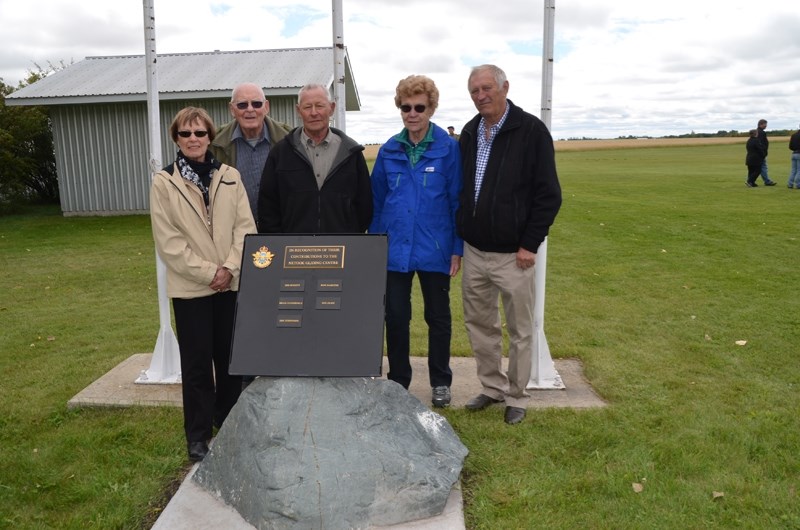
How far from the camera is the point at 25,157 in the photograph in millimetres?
21188

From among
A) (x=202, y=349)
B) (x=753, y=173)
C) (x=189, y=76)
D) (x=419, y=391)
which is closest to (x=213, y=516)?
(x=202, y=349)

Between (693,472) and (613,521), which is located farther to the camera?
(693,472)

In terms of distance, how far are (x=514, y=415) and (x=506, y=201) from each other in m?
1.44

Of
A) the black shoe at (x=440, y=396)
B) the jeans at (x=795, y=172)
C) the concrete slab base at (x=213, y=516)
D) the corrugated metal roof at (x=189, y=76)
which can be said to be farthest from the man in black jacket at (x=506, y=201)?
the jeans at (x=795, y=172)

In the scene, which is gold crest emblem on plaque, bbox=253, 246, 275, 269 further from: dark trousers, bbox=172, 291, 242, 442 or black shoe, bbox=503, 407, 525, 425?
black shoe, bbox=503, 407, 525, 425

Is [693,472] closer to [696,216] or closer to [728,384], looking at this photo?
[728,384]

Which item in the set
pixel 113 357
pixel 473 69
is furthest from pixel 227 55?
pixel 473 69

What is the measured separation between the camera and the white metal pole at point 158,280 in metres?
5.16

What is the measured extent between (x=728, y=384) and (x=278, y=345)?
3597 mm

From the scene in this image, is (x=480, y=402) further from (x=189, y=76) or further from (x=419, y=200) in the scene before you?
(x=189, y=76)

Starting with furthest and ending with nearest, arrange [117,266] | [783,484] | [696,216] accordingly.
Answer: [696,216], [117,266], [783,484]

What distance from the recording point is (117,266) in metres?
11.1

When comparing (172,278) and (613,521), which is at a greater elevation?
(172,278)

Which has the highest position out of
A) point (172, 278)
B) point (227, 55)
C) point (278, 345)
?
point (227, 55)
